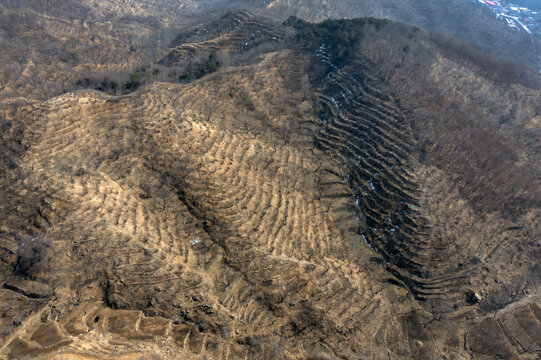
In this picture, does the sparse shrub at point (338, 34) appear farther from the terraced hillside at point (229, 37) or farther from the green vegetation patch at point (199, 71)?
the green vegetation patch at point (199, 71)

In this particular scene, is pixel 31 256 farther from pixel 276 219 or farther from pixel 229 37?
pixel 229 37

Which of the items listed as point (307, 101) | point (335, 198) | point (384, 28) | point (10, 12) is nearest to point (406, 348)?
point (335, 198)

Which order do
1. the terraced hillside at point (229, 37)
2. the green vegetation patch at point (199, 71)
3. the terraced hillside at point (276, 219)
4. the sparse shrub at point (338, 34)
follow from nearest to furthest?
the terraced hillside at point (276, 219), the green vegetation patch at point (199, 71), the sparse shrub at point (338, 34), the terraced hillside at point (229, 37)

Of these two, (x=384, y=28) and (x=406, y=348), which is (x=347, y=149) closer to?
(x=406, y=348)

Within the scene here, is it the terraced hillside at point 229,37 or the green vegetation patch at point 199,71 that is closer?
the green vegetation patch at point 199,71

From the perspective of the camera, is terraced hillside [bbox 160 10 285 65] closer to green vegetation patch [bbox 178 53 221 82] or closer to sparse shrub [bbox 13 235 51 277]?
green vegetation patch [bbox 178 53 221 82]

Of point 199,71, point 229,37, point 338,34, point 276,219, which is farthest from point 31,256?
point 229,37

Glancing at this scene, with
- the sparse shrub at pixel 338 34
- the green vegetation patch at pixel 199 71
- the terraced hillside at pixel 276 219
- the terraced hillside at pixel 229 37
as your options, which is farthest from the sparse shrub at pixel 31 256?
the sparse shrub at pixel 338 34

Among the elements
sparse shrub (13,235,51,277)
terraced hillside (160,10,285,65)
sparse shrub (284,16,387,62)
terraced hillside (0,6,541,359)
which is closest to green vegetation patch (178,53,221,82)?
terraced hillside (0,6,541,359)
